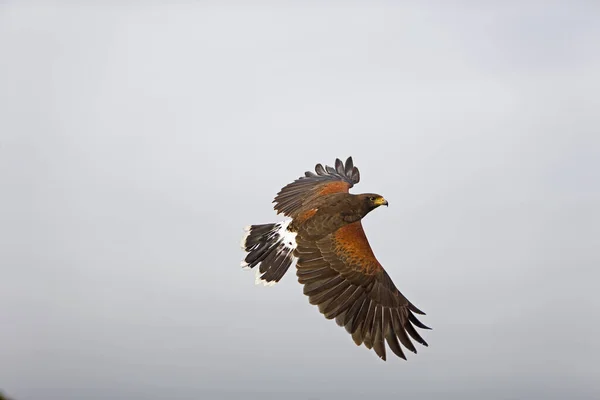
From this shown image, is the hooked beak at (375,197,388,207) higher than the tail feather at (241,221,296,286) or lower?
higher

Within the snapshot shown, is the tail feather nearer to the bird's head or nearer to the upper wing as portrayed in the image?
the upper wing

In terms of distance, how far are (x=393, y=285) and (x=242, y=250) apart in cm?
341

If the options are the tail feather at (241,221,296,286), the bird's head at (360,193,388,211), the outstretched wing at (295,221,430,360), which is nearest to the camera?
the outstretched wing at (295,221,430,360)

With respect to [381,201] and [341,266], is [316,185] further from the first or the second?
[341,266]

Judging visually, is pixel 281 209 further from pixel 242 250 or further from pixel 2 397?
pixel 2 397

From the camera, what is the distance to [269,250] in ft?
42.4

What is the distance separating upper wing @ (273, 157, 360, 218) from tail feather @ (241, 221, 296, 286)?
69cm

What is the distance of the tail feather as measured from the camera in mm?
12641

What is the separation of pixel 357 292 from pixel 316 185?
462 cm

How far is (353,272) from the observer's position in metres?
11.9

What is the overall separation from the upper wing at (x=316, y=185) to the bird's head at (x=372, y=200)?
5.13 ft

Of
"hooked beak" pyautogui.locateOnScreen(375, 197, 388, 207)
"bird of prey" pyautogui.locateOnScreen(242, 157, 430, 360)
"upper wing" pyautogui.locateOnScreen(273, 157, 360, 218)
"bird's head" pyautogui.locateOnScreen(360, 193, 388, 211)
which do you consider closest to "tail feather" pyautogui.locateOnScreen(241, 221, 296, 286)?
"bird of prey" pyautogui.locateOnScreen(242, 157, 430, 360)

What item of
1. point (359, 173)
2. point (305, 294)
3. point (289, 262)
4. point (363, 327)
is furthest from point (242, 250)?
point (359, 173)

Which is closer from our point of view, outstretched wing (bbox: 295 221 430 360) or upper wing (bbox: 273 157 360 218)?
outstretched wing (bbox: 295 221 430 360)
